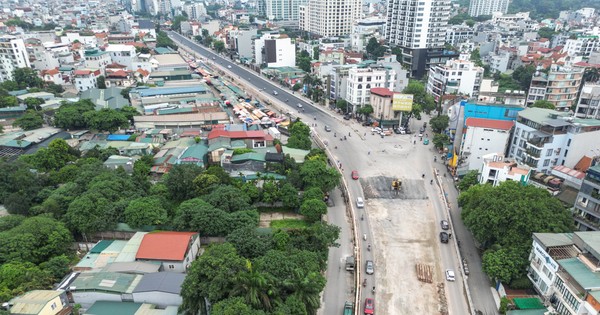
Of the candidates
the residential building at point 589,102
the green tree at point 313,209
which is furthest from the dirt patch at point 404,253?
the residential building at point 589,102

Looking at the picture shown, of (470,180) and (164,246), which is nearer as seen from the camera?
(164,246)

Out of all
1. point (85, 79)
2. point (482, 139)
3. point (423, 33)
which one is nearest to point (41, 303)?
point (482, 139)

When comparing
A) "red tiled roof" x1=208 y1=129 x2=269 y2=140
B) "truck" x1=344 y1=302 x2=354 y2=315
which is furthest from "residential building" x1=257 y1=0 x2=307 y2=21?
"truck" x1=344 y1=302 x2=354 y2=315

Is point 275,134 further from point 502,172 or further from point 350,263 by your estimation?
point 502,172

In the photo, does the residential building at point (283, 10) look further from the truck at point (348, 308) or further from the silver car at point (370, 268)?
the truck at point (348, 308)

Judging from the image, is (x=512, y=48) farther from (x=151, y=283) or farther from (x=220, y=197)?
(x=151, y=283)

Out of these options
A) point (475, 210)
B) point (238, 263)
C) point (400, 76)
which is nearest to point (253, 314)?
point (238, 263)
